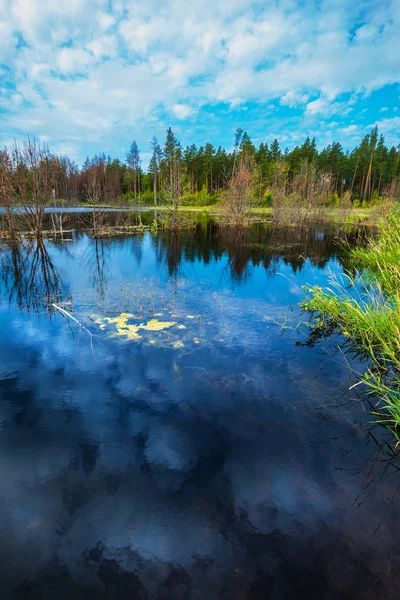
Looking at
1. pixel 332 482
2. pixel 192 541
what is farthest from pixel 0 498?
pixel 332 482

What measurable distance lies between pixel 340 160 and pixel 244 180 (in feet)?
209

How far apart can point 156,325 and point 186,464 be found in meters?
5.19

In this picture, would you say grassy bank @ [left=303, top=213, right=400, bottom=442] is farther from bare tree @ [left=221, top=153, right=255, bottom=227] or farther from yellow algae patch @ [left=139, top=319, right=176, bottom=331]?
bare tree @ [left=221, top=153, right=255, bottom=227]

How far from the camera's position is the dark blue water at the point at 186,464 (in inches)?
132

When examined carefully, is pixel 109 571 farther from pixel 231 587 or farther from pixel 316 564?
pixel 316 564

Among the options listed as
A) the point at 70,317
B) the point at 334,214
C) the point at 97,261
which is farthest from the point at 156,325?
the point at 334,214

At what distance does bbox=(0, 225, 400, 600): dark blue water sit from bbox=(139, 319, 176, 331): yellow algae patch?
0.23ft

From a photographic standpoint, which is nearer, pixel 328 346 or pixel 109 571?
pixel 109 571

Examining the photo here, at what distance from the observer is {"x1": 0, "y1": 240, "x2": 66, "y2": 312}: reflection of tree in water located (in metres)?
11.6

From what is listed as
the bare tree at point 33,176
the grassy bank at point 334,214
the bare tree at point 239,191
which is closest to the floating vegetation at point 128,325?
A: the bare tree at point 33,176

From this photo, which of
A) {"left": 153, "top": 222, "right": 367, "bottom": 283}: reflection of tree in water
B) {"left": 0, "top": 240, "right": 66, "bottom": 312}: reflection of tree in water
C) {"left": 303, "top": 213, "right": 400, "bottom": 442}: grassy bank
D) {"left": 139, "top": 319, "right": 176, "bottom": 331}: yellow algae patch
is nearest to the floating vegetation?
{"left": 139, "top": 319, "right": 176, "bottom": 331}: yellow algae patch

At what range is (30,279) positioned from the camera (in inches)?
570

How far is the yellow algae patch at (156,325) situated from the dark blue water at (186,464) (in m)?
0.07

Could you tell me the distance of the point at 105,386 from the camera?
648cm
